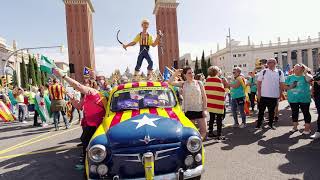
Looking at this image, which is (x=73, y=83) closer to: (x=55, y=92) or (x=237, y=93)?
(x=237, y=93)

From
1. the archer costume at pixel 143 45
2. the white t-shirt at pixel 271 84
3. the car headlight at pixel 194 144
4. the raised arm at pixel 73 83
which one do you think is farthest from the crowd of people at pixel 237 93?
the car headlight at pixel 194 144

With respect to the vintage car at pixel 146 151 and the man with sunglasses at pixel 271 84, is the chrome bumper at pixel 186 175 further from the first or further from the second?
the man with sunglasses at pixel 271 84

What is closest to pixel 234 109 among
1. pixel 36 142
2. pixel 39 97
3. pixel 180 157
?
pixel 180 157

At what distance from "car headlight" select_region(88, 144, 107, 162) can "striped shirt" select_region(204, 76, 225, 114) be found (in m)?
4.27

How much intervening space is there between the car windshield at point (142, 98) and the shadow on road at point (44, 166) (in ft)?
5.04

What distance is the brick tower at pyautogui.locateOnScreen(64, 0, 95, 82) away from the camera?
71938 mm

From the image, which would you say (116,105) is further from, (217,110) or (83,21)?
(83,21)

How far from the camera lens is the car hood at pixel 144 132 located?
396cm

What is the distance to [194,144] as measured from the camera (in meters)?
4.09

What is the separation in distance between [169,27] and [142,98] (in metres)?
74.6

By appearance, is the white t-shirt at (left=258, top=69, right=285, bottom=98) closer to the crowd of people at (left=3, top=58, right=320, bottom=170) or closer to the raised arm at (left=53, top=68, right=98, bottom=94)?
the crowd of people at (left=3, top=58, right=320, bottom=170)

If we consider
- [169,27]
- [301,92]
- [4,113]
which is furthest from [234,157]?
[169,27]

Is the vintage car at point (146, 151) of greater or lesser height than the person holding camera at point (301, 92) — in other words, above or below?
below

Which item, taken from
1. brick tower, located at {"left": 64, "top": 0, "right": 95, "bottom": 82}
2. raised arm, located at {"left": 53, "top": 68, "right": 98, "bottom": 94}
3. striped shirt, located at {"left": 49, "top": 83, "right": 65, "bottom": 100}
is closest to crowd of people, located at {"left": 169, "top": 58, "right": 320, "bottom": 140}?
raised arm, located at {"left": 53, "top": 68, "right": 98, "bottom": 94}
